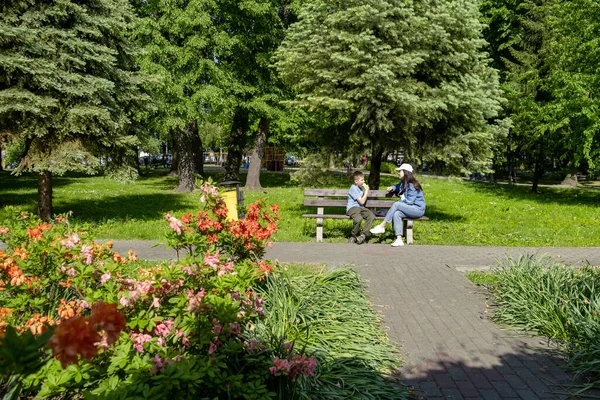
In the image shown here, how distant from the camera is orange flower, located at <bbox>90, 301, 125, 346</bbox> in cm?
156

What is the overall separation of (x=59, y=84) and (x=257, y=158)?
13.6 metres

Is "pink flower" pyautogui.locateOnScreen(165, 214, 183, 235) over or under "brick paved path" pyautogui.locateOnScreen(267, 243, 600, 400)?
over

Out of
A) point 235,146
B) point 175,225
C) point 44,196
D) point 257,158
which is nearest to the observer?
point 175,225

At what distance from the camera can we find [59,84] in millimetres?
10523

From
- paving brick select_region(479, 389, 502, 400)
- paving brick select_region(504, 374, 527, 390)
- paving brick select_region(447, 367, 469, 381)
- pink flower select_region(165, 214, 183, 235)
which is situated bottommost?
paving brick select_region(504, 374, 527, 390)

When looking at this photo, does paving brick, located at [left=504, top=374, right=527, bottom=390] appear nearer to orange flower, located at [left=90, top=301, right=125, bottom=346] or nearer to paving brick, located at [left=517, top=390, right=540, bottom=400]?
paving brick, located at [left=517, top=390, right=540, bottom=400]

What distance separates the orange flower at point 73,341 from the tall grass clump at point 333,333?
7.00ft

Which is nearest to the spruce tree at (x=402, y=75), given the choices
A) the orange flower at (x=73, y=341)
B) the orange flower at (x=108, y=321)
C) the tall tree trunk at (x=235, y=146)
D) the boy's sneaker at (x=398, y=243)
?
the boy's sneaker at (x=398, y=243)

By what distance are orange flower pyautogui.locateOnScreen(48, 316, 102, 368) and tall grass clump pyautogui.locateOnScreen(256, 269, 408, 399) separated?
213 cm

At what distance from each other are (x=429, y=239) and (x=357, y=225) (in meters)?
→ 1.78

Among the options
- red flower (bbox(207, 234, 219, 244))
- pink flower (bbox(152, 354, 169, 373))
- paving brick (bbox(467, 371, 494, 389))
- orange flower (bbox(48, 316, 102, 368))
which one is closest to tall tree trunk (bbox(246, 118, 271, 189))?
red flower (bbox(207, 234, 219, 244))

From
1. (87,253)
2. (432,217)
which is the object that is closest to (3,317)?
(87,253)

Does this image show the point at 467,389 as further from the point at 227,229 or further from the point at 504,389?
the point at 227,229

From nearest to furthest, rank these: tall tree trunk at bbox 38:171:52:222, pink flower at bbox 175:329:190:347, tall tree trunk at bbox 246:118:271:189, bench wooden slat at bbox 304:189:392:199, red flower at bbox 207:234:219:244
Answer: pink flower at bbox 175:329:190:347, red flower at bbox 207:234:219:244, bench wooden slat at bbox 304:189:392:199, tall tree trunk at bbox 38:171:52:222, tall tree trunk at bbox 246:118:271:189
